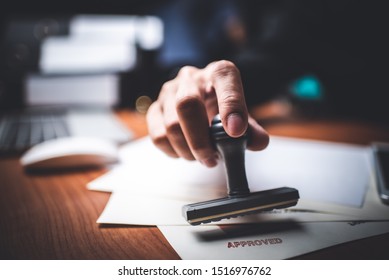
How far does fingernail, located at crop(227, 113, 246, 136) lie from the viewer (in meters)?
0.36

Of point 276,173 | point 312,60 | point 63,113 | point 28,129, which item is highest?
point 312,60

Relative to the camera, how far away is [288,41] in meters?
1.11

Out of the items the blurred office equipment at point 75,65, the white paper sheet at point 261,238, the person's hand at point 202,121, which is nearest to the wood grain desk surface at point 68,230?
the white paper sheet at point 261,238

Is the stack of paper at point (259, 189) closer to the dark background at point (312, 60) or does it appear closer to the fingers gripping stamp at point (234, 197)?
the fingers gripping stamp at point (234, 197)

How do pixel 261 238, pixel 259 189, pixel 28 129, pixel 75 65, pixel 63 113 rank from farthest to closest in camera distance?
1. pixel 75 65
2. pixel 63 113
3. pixel 28 129
4. pixel 259 189
5. pixel 261 238

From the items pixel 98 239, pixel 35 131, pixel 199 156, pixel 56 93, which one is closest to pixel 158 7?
pixel 56 93

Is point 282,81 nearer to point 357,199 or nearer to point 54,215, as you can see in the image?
point 357,199

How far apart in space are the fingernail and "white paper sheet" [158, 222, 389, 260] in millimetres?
103

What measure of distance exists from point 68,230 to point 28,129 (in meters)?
0.48

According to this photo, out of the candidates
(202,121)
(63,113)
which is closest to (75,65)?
(63,113)

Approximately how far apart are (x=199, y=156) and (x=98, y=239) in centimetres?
16

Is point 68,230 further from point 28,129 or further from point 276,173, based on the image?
point 28,129

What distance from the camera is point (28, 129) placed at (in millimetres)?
753
